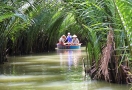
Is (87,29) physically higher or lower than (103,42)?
higher

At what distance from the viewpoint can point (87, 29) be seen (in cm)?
746

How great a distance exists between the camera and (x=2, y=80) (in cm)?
840

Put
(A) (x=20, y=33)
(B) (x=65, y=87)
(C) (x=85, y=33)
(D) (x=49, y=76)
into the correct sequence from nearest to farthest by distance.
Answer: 1. (B) (x=65, y=87)
2. (C) (x=85, y=33)
3. (D) (x=49, y=76)
4. (A) (x=20, y=33)

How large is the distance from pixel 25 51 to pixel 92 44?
35.4 ft

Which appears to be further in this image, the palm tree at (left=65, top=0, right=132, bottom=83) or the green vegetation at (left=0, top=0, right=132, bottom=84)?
the palm tree at (left=65, top=0, right=132, bottom=83)

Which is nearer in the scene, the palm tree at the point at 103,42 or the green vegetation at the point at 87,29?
the green vegetation at the point at 87,29

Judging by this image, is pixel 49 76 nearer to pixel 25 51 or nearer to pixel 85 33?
pixel 85 33

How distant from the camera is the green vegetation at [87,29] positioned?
4620 mm

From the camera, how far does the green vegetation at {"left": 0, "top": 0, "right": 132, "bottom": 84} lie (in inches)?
182

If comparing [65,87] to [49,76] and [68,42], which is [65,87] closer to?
[49,76]

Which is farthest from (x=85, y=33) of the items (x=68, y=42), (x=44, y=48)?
(x=68, y=42)

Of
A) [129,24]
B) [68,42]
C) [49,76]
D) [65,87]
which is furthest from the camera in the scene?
[68,42]

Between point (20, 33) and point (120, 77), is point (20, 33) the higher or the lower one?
the higher one

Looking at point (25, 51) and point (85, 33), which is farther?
point (25, 51)
